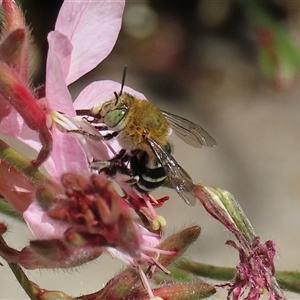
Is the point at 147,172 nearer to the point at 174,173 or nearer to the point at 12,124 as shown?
the point at 174,173

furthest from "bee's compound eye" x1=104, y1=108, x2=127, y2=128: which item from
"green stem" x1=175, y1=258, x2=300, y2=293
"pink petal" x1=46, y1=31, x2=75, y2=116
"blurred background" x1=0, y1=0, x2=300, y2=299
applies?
"blurred background" x1=0, y1=0, x2=300, y2=299

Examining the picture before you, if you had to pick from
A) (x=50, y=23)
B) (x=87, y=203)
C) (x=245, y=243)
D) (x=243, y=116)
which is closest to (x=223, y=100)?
(x=243, y=116)

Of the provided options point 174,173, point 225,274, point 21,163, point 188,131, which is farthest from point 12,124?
point 225,274

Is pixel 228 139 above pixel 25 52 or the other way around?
the other way around

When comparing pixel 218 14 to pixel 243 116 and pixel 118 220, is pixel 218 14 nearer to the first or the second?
pixel 243 116

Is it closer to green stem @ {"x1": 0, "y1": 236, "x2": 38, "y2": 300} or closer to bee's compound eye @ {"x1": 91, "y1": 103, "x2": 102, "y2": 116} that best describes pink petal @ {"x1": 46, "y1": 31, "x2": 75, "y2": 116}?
bee's compound eye @ {"x1": 91, "y1": 103, "x2": 102, "y2": 116}

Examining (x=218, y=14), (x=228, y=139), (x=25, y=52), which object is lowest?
(x=228, y=139)

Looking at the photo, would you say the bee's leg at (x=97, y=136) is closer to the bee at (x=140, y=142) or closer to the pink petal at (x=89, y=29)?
the bee at (x=140, y=142)
